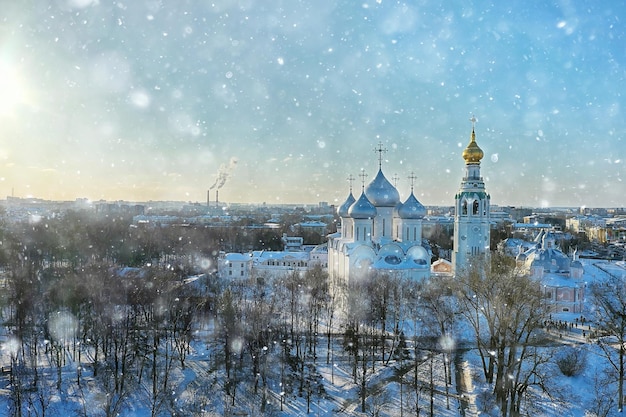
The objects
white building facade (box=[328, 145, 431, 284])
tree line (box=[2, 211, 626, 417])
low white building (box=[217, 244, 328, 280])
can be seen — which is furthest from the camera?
low white building (box=[217, 244, 328, 280])

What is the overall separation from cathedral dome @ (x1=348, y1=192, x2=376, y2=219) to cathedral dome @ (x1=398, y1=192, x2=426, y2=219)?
243cm

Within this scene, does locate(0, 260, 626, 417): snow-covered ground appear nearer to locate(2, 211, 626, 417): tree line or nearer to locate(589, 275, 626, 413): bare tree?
locate(2, 211, 626, 417): tree line

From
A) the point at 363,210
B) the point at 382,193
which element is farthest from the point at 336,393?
the point at 382,193

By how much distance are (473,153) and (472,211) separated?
10.3 ft

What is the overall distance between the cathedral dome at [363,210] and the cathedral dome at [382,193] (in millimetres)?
1453

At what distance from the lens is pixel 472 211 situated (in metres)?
25.0

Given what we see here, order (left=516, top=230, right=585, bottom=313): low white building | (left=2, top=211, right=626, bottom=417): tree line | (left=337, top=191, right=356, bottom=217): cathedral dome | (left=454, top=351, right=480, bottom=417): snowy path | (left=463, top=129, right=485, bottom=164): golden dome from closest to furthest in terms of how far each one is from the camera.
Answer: (left=454, top=351, right=480, bottom=417): snowy path
(left=2, top=211, right=626, bottom=417): tree line
(left=516, top=230, right=585, bottom=313): low white building
(left=463, top=129, right=485, bottom=164): golden dome
(left=337, top=191, right=356, bottom=217): cathedral dome

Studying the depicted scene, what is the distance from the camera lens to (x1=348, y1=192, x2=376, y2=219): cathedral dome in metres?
24.8

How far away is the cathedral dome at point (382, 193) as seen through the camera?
86.4ft

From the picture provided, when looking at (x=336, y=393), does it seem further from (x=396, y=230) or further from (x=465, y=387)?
(x=396, y=230)

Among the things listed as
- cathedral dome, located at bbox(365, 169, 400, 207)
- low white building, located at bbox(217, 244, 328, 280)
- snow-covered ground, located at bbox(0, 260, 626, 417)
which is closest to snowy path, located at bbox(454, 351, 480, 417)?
snow-covered ground, located at bbox(0, 260, 626, 417)

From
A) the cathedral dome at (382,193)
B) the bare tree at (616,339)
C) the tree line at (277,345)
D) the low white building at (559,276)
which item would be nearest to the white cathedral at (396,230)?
the cathedral dome at (382,193)

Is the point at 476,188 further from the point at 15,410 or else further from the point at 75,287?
the point at 15,410

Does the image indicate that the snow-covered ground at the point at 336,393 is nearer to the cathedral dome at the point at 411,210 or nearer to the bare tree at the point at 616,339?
the bare tree at the point at 616,339
